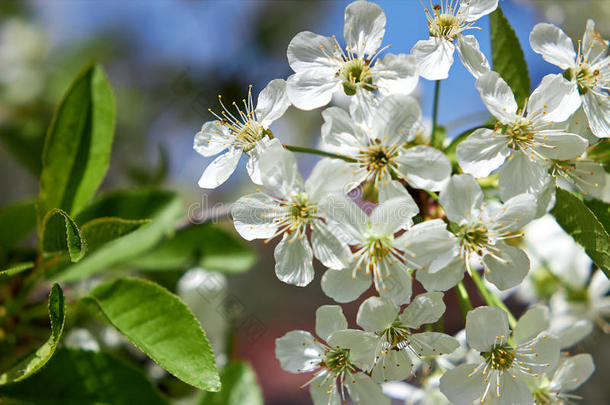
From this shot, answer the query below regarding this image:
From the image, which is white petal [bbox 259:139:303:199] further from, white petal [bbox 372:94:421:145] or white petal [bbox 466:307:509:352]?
white petal [bbox 466:307:509:352]

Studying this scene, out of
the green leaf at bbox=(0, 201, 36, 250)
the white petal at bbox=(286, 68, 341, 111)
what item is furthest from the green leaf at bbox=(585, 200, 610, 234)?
the green leaf at bbox=(0, 201, 36, 250)

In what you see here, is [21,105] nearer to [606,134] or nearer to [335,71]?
[335,71]

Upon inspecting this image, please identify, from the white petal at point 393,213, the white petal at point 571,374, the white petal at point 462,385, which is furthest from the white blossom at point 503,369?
the white petal at point 393,213

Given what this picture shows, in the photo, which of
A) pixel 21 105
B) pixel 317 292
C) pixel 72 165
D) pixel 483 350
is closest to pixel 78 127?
pixel 72 165

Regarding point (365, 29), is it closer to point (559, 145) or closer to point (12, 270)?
point (559, 145)

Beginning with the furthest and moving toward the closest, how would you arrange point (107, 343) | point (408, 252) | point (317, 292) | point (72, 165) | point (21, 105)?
1. point (317, 292)
2. point (21, 105)
3. point (107, 343)
4. point (72, 165)
5. point (408, 252)

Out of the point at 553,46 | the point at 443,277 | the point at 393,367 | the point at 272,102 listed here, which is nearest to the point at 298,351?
the point at 393,367

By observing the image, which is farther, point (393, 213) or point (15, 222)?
point (15, 222)
